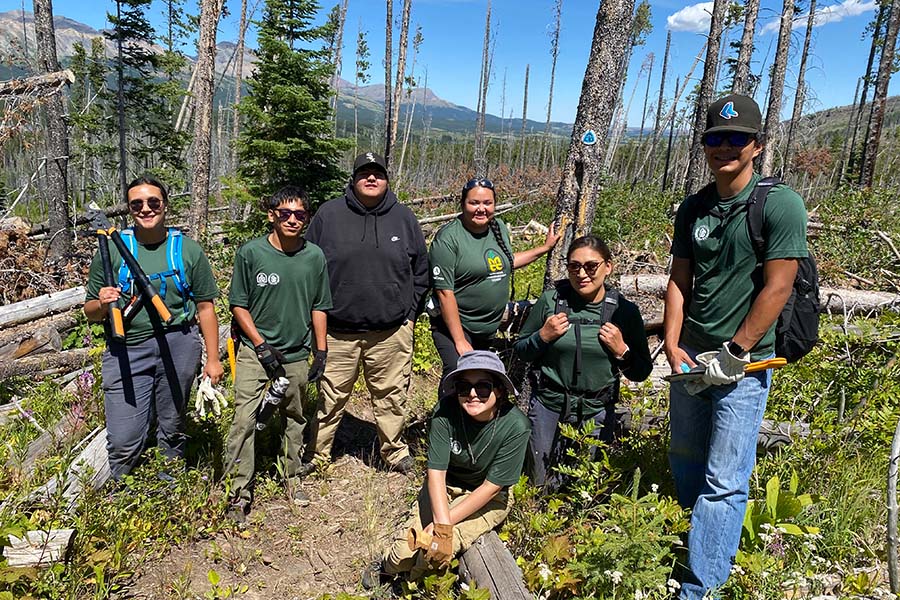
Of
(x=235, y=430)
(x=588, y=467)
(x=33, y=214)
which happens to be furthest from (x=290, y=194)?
(x=33, y=214)

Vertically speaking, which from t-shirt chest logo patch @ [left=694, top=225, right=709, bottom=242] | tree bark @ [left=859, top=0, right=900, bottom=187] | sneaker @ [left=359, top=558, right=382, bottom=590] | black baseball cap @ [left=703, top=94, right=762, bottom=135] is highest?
tree bark @ [left=859, top=0, right=900, bottom=187]

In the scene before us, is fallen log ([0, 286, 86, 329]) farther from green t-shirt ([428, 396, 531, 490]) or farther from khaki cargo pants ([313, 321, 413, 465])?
green t-shirt ([428, 396, 531, 490])

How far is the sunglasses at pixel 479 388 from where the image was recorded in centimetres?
289

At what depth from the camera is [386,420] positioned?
411cm

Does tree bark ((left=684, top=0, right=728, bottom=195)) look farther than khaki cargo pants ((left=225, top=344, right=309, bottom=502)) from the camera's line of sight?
Yes

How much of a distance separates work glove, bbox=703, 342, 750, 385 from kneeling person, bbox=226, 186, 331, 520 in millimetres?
2454

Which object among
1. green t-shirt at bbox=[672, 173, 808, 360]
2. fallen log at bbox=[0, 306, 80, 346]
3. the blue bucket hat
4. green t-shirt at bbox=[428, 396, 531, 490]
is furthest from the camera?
fallen log at bbox=[0, 306, 80, 346]

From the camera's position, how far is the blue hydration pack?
121 inches

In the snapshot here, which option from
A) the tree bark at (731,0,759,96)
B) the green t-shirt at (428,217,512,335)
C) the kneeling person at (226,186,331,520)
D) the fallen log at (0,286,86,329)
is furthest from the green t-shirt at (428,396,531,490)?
the tree bark at (731,0,759,96)

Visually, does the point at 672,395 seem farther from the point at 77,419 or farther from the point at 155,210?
the point at 77,419

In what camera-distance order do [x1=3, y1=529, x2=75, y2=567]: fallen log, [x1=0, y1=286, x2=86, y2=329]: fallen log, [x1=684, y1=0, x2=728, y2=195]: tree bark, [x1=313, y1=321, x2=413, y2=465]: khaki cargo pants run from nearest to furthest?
1. [x1=3, y1=529, x2=75, y2=567]: fallen log
2. [x1=313, y1=321, x2=413, y2=465]: khaki cargo pants
3. [x1=0, y1=286, x2=86, y2=329]: fallen log
4. [x1=684, y1=0, x2=728, y2=195]: tree bark

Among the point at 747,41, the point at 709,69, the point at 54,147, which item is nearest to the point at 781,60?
the point at 747,41

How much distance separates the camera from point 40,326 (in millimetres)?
5578

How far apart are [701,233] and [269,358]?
2660mm
